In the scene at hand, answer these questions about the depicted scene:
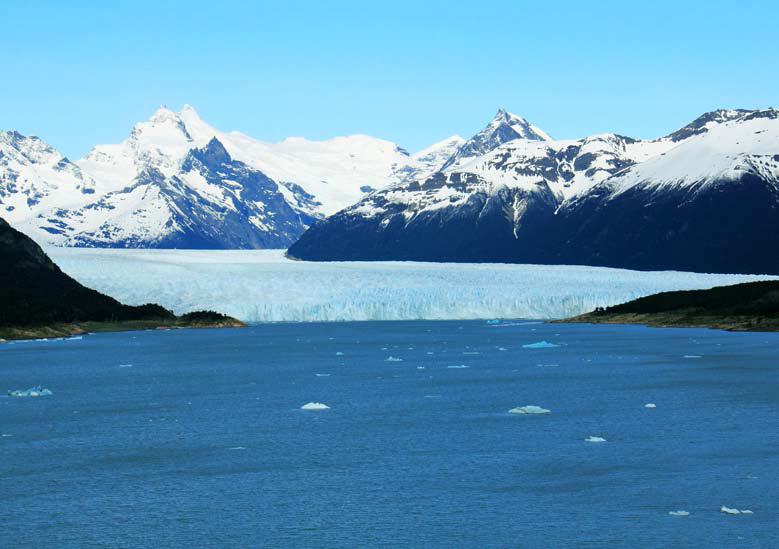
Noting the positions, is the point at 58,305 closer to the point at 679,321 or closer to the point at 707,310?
the point at 679,321

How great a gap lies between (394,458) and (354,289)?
329ft

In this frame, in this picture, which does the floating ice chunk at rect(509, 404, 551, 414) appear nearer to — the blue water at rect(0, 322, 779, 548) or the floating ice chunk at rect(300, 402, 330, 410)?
the blue water at rect(0, 322, 779, 548)

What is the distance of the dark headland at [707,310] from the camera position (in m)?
105

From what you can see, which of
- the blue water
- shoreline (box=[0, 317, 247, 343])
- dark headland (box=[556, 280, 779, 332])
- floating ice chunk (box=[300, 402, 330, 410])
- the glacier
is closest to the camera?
the blue water

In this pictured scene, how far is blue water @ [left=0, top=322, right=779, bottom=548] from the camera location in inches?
754

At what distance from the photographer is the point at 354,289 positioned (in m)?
127

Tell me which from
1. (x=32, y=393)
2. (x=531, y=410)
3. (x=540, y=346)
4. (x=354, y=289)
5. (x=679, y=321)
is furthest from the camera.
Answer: (x=354, y=289)

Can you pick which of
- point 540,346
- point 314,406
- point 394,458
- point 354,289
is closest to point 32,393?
point 314,406

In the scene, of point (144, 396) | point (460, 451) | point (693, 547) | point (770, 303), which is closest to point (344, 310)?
point (770, 303)

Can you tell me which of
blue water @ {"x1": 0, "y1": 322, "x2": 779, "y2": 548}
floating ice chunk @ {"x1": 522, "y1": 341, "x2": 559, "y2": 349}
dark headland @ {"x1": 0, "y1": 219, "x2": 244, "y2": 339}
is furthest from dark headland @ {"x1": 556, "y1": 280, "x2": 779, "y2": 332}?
blue water @ {"x1": 0, "y1": 322, "x2": 779, "y2": 548}

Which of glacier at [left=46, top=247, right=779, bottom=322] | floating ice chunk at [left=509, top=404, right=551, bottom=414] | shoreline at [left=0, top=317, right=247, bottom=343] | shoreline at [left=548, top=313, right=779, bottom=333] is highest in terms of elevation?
glacier at [left=46, top=247, right=779, bottom=322]

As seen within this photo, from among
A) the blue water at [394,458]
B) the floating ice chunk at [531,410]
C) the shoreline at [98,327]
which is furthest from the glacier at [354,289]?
the floating ice chunk at [531,410]

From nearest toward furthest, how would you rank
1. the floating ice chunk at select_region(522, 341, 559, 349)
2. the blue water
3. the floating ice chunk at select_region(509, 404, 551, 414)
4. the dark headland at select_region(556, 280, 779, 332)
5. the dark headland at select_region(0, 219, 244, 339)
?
1. the blue water
2. the floating ice chunk at select_region(509, 404, 551, 414)
3. the floating ice chunk at select_region(522, 341, 559, 349)
4. the dark headland at select_region(556, 280, 779, 332)
5. the dark headland at select_region(0, 219, 244, 339)

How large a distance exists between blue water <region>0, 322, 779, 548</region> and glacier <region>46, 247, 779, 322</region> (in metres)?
67.4
